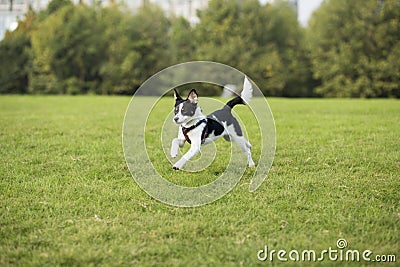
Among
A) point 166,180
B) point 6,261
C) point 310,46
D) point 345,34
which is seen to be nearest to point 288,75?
point 310,46

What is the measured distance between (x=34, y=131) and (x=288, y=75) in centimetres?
2443

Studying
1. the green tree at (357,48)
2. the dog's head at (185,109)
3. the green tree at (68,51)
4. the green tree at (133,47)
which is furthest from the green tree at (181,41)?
the dog's head at (185,109)

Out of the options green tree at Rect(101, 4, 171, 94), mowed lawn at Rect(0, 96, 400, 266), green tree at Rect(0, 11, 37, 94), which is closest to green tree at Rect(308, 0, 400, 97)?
green tree at Rect(101, 4, 171, 94)

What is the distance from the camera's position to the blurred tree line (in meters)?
28.0

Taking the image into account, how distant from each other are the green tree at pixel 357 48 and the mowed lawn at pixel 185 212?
22792 millimetres

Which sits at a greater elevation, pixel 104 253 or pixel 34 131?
pixel 34 131

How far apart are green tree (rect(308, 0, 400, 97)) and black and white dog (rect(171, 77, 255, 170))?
24788mm

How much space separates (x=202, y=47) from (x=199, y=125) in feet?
89.1

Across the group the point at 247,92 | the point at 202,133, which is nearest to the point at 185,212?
the point at 202,133

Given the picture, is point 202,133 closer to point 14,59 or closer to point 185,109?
point 185,109

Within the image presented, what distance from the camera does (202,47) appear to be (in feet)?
101

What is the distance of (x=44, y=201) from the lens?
380 centimetres

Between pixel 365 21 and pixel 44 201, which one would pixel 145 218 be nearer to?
pixel 44 201

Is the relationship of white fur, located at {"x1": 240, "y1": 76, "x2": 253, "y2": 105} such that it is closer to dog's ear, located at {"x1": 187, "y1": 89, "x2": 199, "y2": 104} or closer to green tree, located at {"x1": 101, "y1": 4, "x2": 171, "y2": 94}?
dog's ear, located at {"x1": 187, "y1": 89, "x2": 199, "y2": 104}
